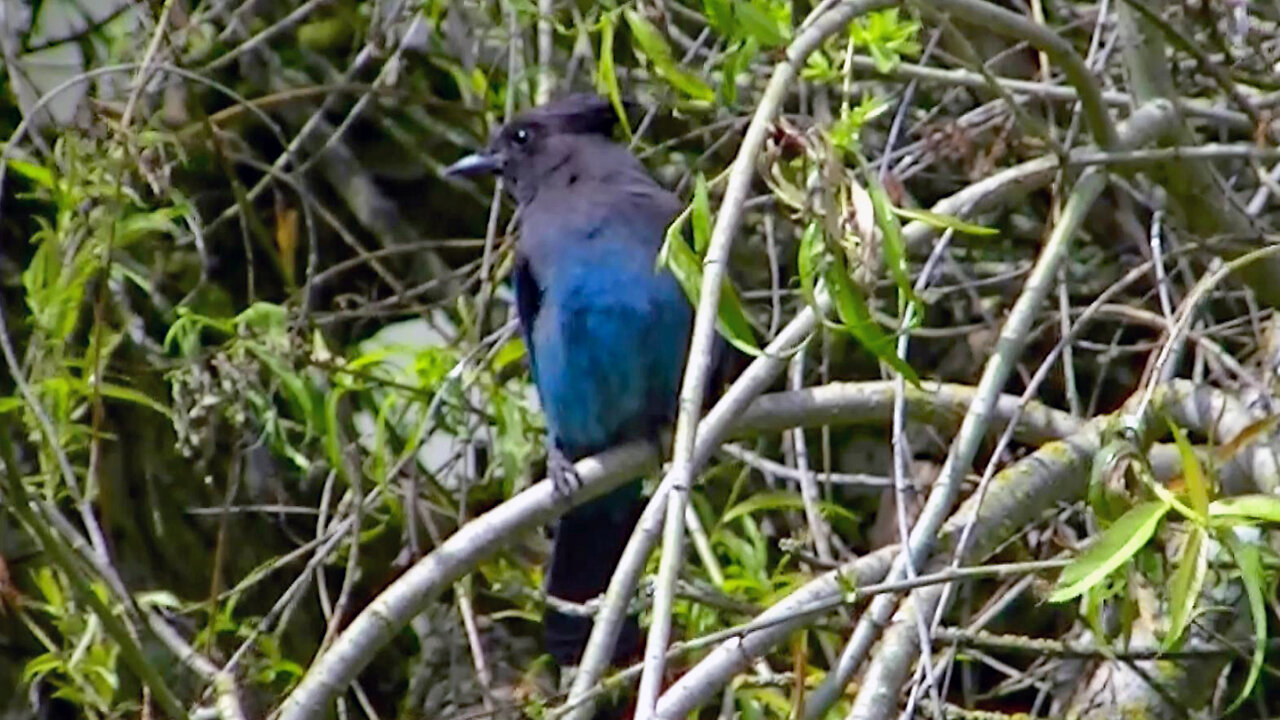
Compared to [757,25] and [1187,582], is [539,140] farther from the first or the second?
[1187,582]

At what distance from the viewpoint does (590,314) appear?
11.3 feet

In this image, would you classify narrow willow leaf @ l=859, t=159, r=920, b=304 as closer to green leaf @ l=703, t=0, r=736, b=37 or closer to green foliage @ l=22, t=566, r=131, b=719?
green leaf @ l=703, t=0, r=736, b=37

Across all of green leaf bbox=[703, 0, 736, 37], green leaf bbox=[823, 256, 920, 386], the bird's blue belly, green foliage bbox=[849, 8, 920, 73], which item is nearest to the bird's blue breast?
→ the bird's blue belly

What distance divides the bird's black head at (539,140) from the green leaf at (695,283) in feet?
5.49

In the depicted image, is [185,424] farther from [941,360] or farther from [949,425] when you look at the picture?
[941,360]

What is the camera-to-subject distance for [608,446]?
135 inches

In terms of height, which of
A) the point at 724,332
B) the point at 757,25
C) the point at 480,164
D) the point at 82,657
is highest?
the point at 757,25

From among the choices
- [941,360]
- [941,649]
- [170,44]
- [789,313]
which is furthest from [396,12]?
[941,649]

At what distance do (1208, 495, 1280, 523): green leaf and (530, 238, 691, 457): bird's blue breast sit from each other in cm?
157

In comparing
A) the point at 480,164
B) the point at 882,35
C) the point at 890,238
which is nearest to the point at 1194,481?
the point at 890,238

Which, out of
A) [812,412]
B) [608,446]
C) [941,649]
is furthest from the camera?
[608,446]

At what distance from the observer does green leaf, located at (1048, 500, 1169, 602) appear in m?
1.81

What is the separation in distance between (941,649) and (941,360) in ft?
3.09

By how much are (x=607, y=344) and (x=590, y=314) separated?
53 millimetres
